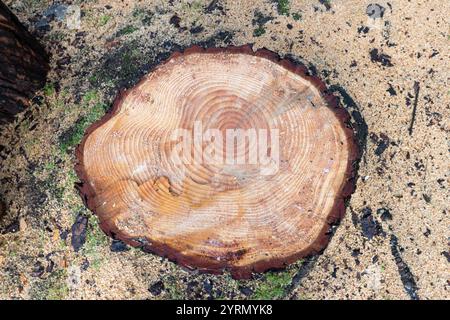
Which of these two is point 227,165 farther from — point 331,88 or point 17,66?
point 17,66

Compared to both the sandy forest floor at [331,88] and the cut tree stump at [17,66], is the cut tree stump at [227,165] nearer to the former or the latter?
the sandy forest floor at [331,88]

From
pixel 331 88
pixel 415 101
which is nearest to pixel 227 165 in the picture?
pixel 331 88

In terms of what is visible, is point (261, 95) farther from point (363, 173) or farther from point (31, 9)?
point (31, 9)

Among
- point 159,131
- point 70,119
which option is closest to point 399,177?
point 159,131

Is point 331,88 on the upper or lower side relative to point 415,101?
upper

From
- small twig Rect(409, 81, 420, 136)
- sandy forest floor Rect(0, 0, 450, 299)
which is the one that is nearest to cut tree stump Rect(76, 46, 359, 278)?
sandy forest floor Rect(0, 0, 450, 299)

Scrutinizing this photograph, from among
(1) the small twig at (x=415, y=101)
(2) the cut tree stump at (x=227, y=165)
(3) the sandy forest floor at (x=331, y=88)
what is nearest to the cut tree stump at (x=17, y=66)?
(3) the sandy forest floor at (x=331, y=88)
